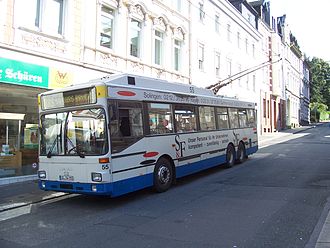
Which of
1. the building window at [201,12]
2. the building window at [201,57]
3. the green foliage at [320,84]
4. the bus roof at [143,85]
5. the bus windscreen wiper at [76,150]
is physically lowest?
the bus windscreen wiper at [76,150]

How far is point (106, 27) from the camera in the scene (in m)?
16.3

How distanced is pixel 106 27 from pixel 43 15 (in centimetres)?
391

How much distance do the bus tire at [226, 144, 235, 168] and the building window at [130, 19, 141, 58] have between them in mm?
6982

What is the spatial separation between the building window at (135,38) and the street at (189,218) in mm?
9081

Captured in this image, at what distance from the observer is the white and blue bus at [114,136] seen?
7980 mm

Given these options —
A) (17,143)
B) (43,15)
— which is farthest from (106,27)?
(17,143)

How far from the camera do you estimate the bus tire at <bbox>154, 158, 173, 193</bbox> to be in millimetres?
9492

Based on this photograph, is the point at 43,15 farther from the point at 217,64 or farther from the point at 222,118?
the point at 217,64

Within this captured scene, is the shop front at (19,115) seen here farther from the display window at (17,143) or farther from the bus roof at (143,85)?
the bus roof at (143,85)

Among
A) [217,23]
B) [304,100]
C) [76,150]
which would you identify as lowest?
[76,150]

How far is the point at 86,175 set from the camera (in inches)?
313

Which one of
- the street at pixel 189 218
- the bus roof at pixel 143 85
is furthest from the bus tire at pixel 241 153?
the street at pixel 189 218

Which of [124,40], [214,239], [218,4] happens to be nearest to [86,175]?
[214,239]

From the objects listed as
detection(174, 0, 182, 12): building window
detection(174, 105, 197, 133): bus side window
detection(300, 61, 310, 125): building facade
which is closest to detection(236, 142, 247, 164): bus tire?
detection(174, 105, 197, 133): bus side window
